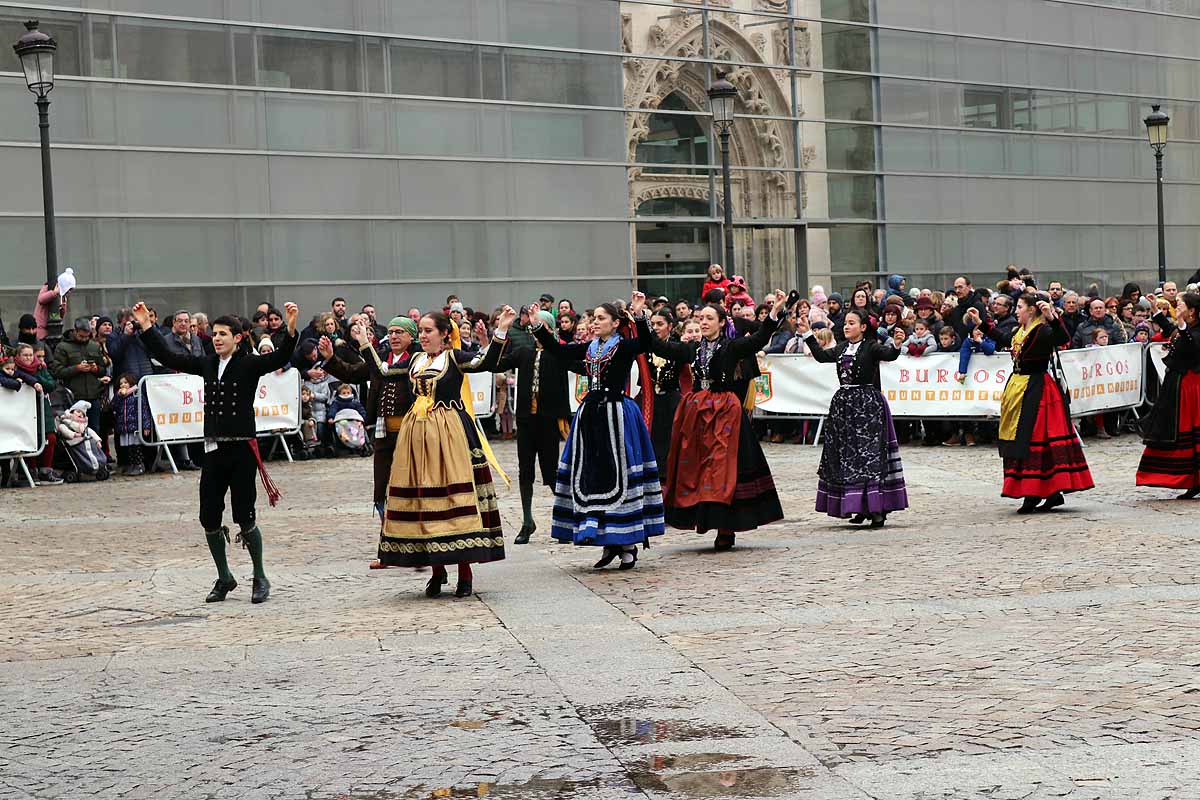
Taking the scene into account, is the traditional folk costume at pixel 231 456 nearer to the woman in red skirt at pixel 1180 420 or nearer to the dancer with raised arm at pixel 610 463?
the dancer with raised arm at pixel 610 463

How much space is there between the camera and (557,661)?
8.18m

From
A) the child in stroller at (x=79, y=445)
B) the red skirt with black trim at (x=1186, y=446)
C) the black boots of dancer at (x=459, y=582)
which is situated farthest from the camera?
the child in stroller at (x=79, y=445)

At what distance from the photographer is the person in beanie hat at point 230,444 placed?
10336 millimetres

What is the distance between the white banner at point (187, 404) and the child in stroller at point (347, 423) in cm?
70

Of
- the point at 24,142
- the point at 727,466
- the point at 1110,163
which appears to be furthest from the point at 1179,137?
the point at 727,466

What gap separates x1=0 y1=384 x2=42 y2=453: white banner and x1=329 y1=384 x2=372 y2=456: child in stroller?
385 cm

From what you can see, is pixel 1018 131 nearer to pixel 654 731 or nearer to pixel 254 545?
pixel 254 545

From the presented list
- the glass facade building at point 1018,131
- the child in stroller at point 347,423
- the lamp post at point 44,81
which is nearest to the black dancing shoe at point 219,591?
the lamp post at point 44,81

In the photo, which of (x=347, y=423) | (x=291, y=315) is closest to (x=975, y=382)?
(x=347, y=423)

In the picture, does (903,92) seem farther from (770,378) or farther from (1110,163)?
(770,378)

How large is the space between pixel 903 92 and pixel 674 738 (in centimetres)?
2919

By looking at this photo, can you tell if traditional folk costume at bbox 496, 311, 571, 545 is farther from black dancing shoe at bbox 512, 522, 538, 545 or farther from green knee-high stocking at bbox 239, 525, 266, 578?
green knee-high stocking at bbox 239, 525, 266, 578

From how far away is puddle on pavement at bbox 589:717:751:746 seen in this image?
21.8ft

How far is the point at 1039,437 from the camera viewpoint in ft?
44.7
